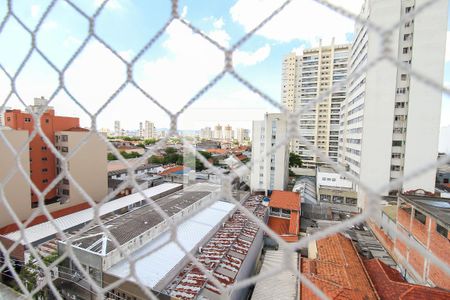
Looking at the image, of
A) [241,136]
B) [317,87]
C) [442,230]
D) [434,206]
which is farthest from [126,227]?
[241,136]

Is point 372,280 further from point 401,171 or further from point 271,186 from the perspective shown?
point 271,186

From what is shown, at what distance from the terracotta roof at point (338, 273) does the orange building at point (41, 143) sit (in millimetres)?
4667

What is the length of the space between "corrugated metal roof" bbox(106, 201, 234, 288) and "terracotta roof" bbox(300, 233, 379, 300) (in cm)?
102

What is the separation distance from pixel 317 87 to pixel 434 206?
10.3 metres

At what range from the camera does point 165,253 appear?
8.04ft

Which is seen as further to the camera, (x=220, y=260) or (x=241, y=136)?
Result: (x=241, y=136)

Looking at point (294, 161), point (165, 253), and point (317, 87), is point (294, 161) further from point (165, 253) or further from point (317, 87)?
point (165, 253)

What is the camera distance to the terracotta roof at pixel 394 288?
158 centimetres

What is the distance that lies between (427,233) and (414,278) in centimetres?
50

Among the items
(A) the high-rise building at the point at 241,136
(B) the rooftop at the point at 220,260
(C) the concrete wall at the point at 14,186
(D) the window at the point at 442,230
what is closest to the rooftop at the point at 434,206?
(D) the window at the point at 442,230

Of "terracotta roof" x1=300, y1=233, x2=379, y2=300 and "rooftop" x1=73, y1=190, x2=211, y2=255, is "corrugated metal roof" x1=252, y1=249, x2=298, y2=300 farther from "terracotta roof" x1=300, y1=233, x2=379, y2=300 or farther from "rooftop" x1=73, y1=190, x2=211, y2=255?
"rooftop" x1=73, y1=190, x2=211, y2=255

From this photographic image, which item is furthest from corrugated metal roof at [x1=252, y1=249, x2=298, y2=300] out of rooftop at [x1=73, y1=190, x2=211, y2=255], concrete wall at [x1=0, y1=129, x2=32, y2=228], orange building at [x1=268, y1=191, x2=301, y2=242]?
concrete wall at [x1=0, y1=129, x2=32, y2=228]

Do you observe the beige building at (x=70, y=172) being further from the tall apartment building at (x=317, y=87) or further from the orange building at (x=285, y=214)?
the tall apartment building at (x=317, y=87)

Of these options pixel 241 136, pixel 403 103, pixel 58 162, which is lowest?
pixel 58 162
